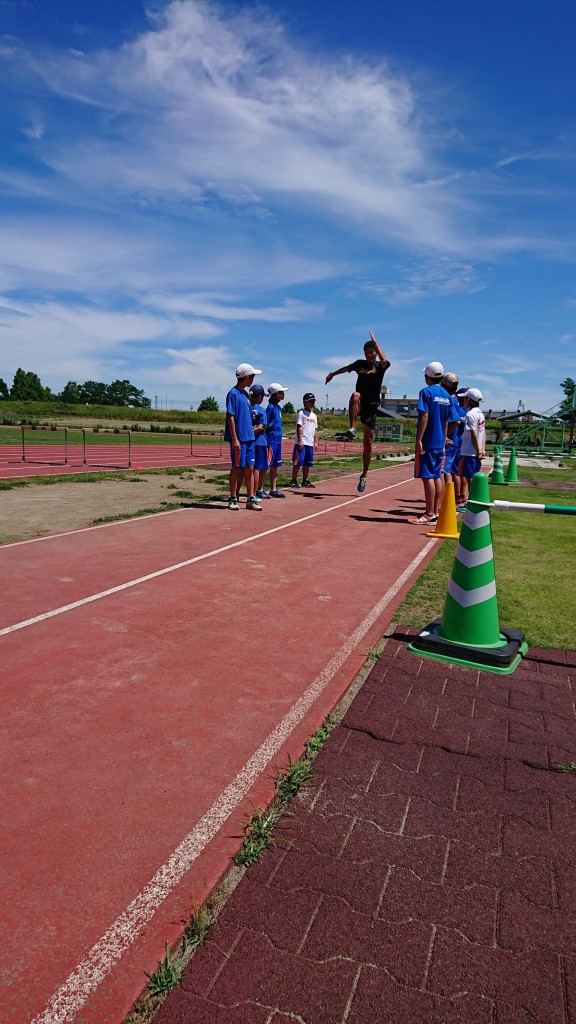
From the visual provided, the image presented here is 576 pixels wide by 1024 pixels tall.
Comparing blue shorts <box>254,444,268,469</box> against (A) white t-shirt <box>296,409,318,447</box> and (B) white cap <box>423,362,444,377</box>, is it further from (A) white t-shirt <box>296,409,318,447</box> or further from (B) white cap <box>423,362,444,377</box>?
(B) white cap <box>423,362,444,377</box>

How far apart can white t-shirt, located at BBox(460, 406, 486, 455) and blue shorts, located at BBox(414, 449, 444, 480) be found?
178 cm

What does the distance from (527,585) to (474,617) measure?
209cm

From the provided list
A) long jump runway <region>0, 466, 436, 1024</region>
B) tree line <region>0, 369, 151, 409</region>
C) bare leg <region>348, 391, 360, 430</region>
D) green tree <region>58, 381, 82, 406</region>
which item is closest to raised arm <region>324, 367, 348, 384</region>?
bare leg <region>348, 391, 360, 430</region>

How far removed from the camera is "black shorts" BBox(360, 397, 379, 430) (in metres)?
10.7

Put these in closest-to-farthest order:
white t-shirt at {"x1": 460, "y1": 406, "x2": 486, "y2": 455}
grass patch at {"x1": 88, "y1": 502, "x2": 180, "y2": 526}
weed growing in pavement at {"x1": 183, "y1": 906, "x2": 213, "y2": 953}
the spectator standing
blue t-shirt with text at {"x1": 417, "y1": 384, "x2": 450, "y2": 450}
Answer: weed growing in pavement at {"x1": 183, "y1": 906, "x2": 213, "y2": 953} → blue t-shirt with text at {"x1": 417, "y1": 384, "x2": 450, "y2": 450} → grass patch at {"x1": 88, "y1": 502, "x2": 180, "y2": 526} → white t-shirt at {"x1": 460, "y1": 406, "x2": 486, "y2": 455} → the spectator standing

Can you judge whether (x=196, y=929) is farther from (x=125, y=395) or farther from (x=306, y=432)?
(x=125, y=395)

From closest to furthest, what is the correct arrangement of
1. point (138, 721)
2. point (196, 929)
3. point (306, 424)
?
point (196, 929) → point (138, 721) → point (306, 424)

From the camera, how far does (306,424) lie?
1388 centimetres

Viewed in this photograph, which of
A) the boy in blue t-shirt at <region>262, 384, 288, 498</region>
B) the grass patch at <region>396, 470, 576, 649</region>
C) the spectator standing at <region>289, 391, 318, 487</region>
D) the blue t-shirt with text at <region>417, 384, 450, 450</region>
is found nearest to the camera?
the grass patch at <region>396, 470, 576, 649</region>

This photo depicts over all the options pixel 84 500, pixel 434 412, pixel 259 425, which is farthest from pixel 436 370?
pixel 84 500

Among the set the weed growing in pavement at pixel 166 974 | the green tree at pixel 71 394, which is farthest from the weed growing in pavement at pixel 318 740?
the green tree at pixel 71 394

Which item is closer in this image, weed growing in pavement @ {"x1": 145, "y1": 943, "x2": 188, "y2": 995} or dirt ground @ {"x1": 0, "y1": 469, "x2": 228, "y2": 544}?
weed growing in pavement @ {"x1": 145, "y1": 943, "x2": 188, "y2": 995}

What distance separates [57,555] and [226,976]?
591cm

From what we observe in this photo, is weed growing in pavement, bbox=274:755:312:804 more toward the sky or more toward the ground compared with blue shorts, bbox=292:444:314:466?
more toward the ground
